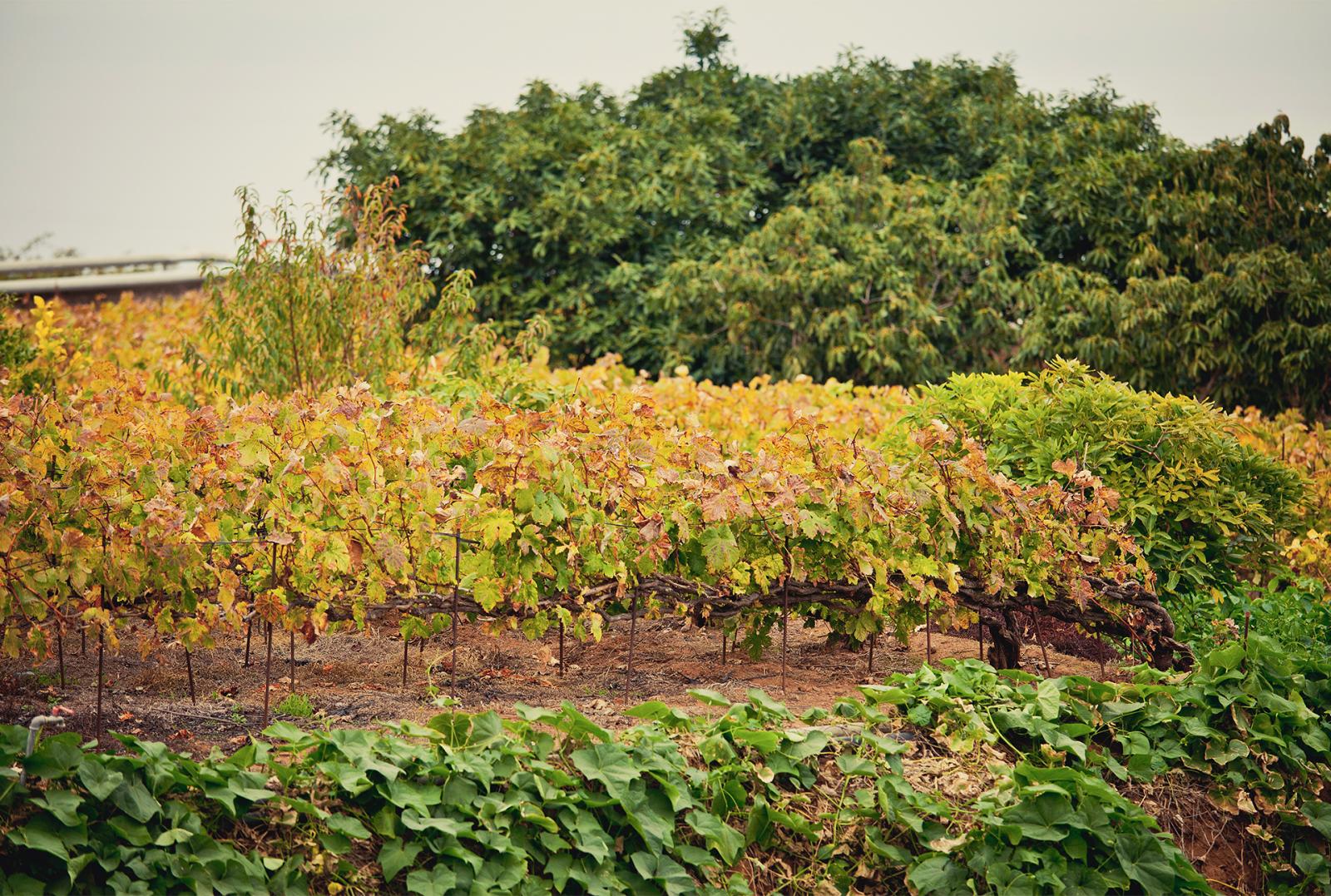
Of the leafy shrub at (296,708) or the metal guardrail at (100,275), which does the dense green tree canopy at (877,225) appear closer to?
the metal guardrail at (100,275)

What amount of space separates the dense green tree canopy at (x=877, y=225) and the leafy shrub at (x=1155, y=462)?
6.55 m

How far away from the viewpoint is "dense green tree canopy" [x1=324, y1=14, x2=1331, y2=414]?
39.5 feet

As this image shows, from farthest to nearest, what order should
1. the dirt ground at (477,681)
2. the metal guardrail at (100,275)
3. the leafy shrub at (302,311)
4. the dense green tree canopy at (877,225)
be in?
the metal guardrail at (100,275) < the dense green tree canopy at (877,225) < the leafy shrub at (302,311) < the dirt ground at (477,681)

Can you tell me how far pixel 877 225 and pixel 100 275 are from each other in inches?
559

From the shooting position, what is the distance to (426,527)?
12.7 feet

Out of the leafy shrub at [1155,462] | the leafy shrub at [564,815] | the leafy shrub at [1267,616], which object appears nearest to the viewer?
the leafy shrub at [564,815]

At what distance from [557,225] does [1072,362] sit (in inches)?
388

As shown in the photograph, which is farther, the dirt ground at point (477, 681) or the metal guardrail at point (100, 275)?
the metal guardrail at point (100, 275)

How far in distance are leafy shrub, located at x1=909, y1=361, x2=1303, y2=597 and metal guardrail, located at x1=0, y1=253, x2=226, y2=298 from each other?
14.9 meters

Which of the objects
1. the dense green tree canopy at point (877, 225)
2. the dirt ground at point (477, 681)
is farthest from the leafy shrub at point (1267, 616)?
the dense green tree canopy at point (877, 225)

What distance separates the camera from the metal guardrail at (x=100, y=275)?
1848cm

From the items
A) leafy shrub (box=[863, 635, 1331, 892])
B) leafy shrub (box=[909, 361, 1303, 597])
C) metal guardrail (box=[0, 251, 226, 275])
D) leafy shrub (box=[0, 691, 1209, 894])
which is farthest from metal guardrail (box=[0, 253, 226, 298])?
leafy shrub (box=[863, 635, 1331, 892])

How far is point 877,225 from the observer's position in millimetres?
13766

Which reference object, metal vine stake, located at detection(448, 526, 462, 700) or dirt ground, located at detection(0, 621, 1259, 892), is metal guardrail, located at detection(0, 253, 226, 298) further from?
metal vine stake, located at detection(448, 526, 462, 700)
